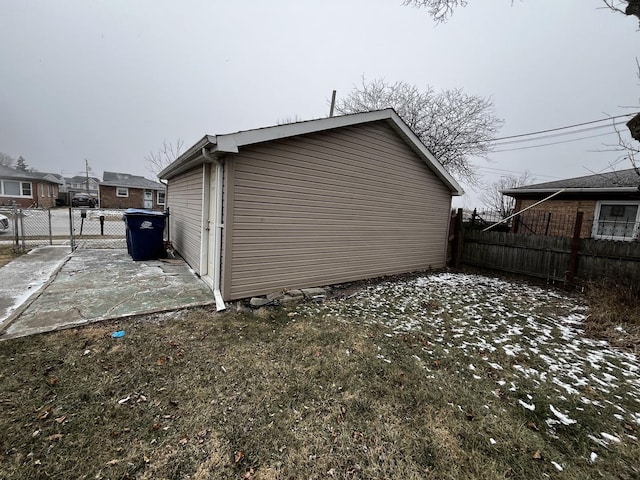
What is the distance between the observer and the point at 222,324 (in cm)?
382

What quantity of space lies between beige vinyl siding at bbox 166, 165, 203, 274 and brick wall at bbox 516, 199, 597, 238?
11761 millimetres

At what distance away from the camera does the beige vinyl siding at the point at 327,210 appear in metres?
4.66

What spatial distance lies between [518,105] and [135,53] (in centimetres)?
2335

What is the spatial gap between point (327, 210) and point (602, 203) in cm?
1115

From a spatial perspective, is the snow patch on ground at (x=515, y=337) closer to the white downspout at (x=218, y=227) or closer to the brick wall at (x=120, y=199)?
the white downspout at (x=218, y=227)

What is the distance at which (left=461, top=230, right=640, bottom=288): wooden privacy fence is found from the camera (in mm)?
6023

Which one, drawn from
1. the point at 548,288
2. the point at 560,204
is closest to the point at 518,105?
the point at 560,204

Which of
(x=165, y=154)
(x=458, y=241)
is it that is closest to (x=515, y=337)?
(x=458, y=241)

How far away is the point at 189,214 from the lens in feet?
22.4

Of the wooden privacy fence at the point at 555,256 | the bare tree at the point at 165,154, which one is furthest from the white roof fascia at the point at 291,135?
the bare tree at the point at 165,154

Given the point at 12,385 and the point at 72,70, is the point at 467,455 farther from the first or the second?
the point at 72,70

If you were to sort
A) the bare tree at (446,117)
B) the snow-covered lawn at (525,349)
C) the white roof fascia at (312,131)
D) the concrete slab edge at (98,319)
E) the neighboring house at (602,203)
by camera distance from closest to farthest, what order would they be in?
the snow-covered lawn at (525,349) < the concrete slab edge at (98,319) < the white roof fascia at (312,131) < the neighboring house at (602,203) < the bare tree at (446,117)

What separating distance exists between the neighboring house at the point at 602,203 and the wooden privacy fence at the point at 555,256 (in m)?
4.27

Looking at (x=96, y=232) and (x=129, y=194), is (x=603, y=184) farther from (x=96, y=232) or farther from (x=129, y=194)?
(x=129, y=194)
